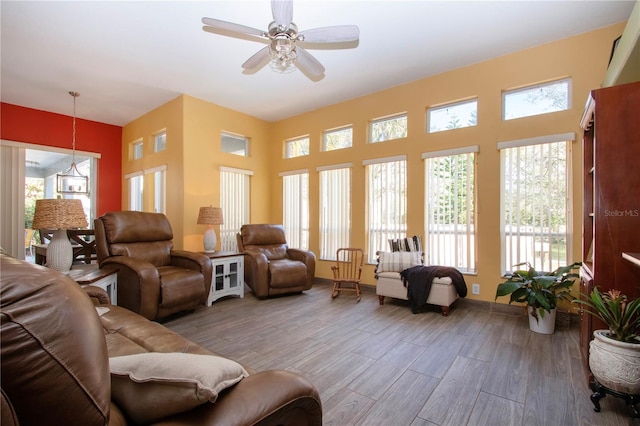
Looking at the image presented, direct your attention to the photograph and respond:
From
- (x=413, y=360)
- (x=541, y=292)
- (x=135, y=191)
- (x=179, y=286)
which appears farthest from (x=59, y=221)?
(x=541, y=292)

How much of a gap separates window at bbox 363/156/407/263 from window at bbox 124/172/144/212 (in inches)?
177

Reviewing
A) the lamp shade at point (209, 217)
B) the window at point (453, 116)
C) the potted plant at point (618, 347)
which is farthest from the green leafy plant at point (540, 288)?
the lamp shade at point (209, 217)

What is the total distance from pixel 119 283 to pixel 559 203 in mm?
4783

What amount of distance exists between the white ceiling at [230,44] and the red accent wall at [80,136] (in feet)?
0.94

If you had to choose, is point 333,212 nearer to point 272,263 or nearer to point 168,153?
point 272,263

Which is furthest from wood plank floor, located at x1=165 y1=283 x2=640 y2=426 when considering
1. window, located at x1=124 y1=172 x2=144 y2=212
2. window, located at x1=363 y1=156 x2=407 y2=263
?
window, located at x1=124 y1=172 x2=144 y2=212

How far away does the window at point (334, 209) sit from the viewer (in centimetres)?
486

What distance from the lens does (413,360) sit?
7.59 feet

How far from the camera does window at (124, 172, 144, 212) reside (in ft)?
18.9

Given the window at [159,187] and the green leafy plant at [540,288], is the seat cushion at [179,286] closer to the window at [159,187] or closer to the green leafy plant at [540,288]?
the window at [159,187]

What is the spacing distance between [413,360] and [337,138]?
376 centimetres

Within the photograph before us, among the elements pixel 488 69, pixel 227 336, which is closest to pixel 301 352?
pixel 227 336

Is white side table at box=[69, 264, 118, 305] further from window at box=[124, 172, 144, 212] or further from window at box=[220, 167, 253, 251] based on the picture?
window at box=[124, 172, 144, 212]

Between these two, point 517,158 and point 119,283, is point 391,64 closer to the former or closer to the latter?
point 517,158
